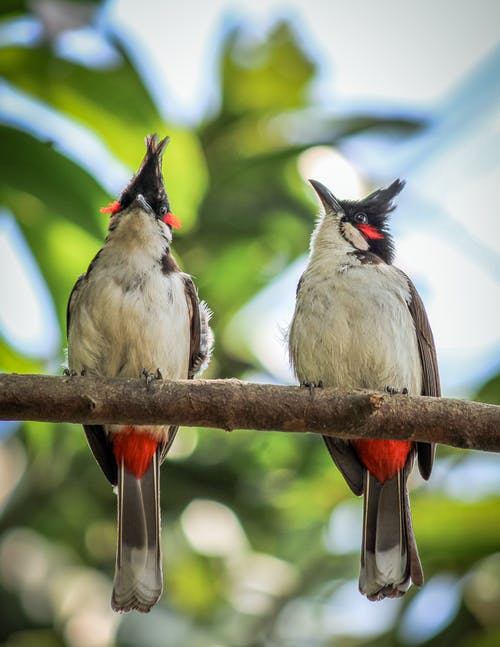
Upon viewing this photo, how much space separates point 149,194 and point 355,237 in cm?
90

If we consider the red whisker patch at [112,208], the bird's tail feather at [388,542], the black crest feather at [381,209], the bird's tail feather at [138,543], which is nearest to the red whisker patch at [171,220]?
the red whisker patch at [112,208]

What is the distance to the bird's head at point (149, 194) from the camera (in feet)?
12.4

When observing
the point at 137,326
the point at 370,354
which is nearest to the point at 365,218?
the point at 370,354

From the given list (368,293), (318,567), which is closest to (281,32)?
(368,293)

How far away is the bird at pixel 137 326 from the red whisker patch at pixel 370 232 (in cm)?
82

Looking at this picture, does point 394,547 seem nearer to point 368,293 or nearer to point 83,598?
point 368,293

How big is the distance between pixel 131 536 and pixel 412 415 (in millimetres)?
1281

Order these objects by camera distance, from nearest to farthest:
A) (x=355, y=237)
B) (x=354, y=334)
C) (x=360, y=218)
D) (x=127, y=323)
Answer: (x=127, y=323), (x=354, y=334), (x=355, y=237), (x=360, y=218)

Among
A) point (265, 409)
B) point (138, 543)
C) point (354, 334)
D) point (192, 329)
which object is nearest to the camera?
point (265, 409)

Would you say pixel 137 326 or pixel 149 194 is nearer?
pixel 137 326

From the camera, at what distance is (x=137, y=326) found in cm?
355

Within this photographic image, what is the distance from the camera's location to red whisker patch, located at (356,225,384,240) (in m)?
4.12

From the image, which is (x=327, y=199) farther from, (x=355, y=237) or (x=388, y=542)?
(x=388, y=542)

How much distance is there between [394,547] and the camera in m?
3.47
